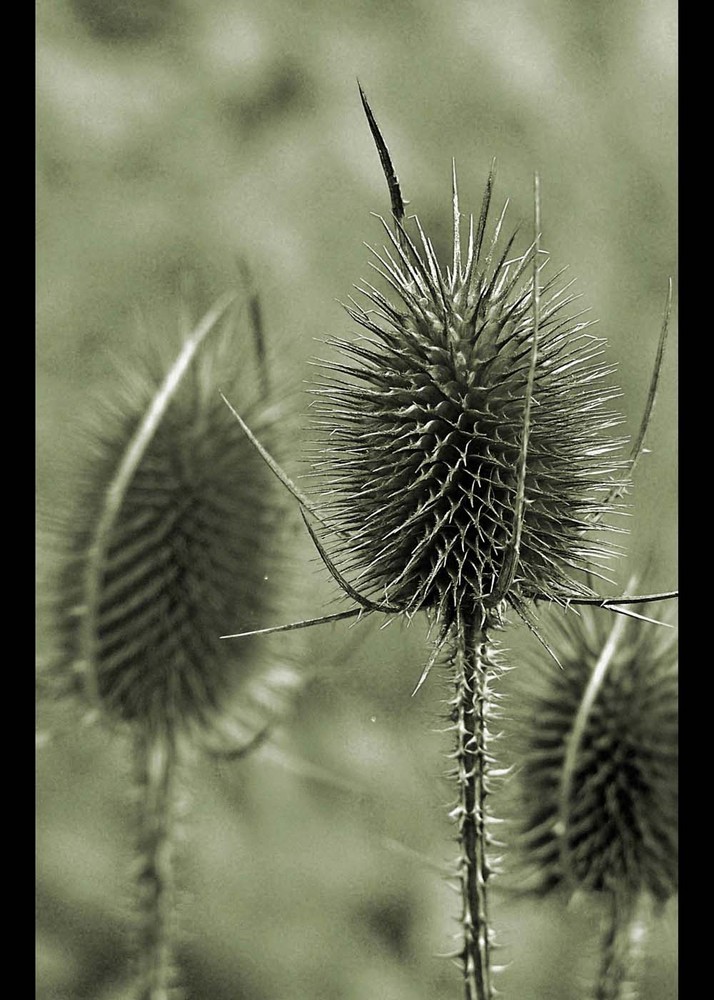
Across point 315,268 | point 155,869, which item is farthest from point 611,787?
point 315,268

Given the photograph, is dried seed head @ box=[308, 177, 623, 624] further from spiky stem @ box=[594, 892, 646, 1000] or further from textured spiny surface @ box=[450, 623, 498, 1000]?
spiky stem @ box=[594, 892, 646, 1000]

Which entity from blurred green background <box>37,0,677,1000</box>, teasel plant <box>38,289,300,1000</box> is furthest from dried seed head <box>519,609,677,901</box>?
teasel plant <box>38,289,300,1000</box>

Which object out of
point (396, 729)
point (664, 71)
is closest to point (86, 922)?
point (396, 729)

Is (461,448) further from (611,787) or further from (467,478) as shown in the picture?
(611,787)

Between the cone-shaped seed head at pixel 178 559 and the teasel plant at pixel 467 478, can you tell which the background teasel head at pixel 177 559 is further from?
the teasel plant at pixel 467 478

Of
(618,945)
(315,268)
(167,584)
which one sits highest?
(315,268)

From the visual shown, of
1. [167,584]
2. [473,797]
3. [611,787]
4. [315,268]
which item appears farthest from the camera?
[315,268]
